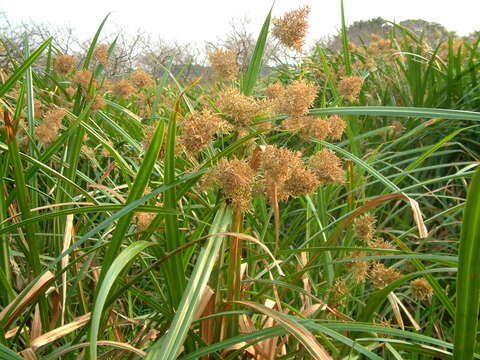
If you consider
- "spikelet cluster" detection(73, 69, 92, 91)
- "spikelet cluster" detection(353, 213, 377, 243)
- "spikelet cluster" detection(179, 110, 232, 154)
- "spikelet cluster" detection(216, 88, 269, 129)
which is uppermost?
"spikelet cluster" detection(73, 69, 92, 91)

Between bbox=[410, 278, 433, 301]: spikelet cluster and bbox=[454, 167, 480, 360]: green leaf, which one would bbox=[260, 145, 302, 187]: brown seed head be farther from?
bbox=[410, 278, 433, 301]: spikelet cluster

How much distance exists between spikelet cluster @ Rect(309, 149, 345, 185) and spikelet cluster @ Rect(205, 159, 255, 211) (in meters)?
0.19

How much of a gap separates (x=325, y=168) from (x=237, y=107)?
0.73 ft

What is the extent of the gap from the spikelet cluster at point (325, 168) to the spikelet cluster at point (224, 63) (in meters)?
0.45

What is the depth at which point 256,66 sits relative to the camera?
4.99ft

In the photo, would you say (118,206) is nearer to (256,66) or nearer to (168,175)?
(168,175)

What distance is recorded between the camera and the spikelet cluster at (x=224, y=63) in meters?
1.52

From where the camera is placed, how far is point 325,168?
3.82 feet

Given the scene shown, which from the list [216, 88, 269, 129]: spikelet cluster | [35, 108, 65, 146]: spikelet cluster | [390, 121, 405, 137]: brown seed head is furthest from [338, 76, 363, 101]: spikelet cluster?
[390, 121, 405, 137]: brown seed head

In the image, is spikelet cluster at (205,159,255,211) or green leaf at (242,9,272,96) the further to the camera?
green leaf at (242,9,272,96)

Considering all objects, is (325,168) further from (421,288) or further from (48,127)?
(48,127)

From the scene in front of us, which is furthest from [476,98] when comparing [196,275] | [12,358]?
[12,358]

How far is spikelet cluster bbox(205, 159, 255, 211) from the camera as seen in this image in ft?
3.23

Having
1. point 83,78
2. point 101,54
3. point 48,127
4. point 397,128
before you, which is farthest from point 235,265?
point 397,128
